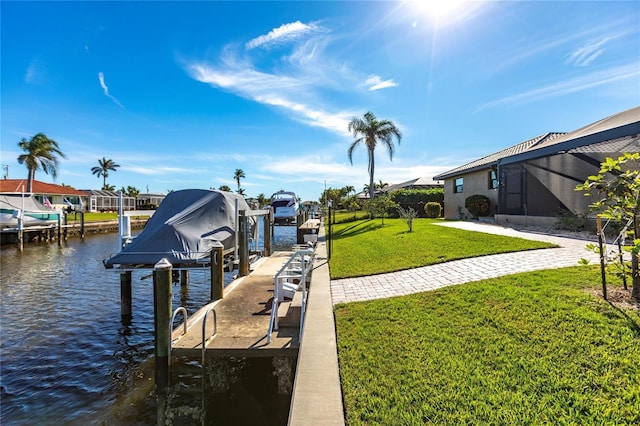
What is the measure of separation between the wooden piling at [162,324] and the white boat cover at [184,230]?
310 centimetres

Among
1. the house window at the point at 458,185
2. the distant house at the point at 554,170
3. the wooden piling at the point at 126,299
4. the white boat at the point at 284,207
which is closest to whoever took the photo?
the wooden piling at the point at 126,299

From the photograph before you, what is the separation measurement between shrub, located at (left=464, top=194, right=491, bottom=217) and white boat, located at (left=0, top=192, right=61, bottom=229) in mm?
32085

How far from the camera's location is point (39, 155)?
4056 cm

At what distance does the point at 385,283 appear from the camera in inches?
328

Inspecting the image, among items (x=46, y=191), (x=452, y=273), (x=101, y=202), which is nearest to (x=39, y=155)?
(x=46, y=191)

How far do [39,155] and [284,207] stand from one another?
102ft

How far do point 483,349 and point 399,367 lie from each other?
1101 millimetres

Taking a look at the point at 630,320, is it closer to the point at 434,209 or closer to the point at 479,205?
the point at 479,205

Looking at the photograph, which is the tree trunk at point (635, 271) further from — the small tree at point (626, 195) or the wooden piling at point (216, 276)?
the wooden piling at point (216, 276)

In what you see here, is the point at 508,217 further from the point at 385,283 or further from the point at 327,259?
the point at 385,283

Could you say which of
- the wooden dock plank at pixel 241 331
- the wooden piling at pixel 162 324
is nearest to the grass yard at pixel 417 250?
the wooden dock plank at pixel 241 331

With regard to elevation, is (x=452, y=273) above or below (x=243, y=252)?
below

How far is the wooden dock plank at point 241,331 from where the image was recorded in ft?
18.2

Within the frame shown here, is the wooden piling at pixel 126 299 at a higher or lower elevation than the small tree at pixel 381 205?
lower
